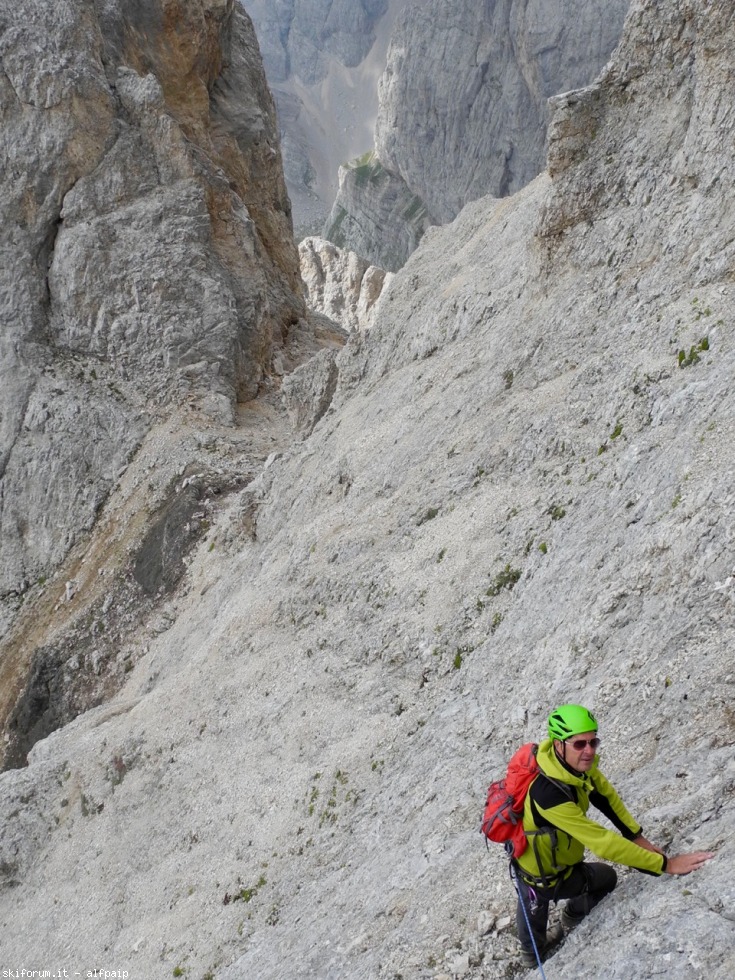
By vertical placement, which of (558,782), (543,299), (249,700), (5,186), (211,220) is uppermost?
(5,186)

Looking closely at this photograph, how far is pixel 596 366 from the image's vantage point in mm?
14742

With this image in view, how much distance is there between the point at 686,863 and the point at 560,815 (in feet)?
3.23

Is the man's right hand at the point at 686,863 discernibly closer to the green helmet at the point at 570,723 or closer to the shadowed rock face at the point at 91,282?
the green helmet at the point at 570,723

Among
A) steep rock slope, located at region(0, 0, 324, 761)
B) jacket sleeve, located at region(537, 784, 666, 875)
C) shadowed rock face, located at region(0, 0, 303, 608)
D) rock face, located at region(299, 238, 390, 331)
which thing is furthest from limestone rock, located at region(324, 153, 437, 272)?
jacket sleeve, located at region(537, 784, 666, 875)

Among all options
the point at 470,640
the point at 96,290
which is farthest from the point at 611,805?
the point at 96,290

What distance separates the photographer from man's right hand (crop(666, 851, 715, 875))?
5.75 meters

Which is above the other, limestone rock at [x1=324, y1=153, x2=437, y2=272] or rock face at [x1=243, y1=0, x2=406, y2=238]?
rock face at [x1=243, y1=0, x2=406, y2=238]

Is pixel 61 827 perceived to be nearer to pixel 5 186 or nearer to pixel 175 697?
pixel 175 697

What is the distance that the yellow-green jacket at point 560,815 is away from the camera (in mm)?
5891

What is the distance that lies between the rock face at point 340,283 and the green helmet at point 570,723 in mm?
74333

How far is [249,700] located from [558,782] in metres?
11.4

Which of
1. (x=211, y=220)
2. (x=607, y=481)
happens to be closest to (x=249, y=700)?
(x=607, y=481)

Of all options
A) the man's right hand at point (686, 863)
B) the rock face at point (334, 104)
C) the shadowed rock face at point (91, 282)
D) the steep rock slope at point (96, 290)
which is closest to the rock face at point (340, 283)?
the steep rock slope at point (96, 290)

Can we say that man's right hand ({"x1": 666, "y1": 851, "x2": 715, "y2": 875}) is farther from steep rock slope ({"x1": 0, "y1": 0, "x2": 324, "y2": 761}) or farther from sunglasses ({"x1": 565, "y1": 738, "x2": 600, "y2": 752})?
steep rock slope ({"x1": 0, "y1": 0, "x2": 324, "y2": 761})
